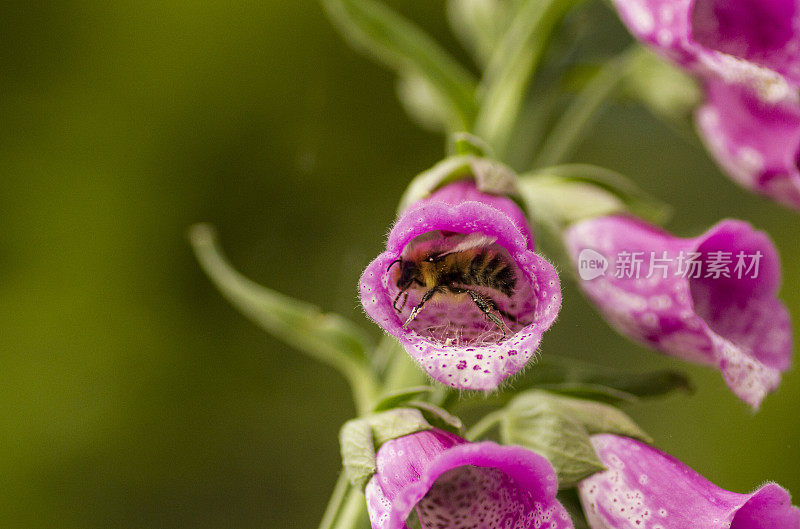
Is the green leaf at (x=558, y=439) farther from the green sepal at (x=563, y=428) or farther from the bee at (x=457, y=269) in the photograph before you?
the bee at (x=457, y=269)

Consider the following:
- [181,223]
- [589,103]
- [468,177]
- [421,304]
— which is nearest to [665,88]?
[589,103]

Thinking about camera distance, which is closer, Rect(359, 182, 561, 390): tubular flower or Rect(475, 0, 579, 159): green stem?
Rect(359, 182, 561, 390): tubular flower

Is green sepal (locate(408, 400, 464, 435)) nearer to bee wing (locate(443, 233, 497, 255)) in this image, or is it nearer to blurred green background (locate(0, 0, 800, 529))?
bee wing (locate(443, 233, 497, 255))

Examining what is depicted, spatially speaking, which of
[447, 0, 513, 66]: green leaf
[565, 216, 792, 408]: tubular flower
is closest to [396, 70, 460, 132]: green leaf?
[447, 0, 513, 66]: green leaf

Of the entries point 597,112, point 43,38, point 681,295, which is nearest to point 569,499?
point 681,295

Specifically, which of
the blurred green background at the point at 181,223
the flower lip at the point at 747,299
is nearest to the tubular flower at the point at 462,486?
the flower lip at the point at 747,299

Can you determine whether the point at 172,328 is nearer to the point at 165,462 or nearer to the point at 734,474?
the point at 165,462
